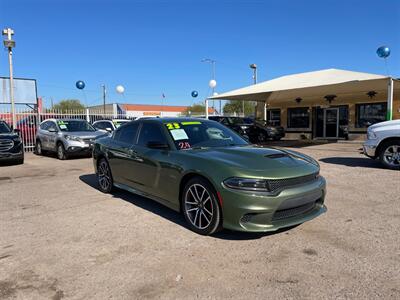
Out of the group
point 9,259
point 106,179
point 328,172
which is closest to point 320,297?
point 9,259

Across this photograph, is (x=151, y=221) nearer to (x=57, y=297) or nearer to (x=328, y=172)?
(x=57, y=297)

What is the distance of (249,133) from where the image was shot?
20.9m

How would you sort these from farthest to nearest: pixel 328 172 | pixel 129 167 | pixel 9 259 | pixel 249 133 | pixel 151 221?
1. pixel 249 133
2. pixel 328 172
3. pixel 129 167
4. pixel 151 221
5. pixel 9 259

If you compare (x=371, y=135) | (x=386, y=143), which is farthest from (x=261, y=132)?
(x=386, y=143)

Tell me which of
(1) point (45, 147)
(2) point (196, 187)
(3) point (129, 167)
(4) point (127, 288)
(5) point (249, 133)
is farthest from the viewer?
(5) point (249, 133)

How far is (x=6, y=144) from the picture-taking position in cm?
1105

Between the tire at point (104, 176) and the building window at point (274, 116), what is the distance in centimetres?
1976

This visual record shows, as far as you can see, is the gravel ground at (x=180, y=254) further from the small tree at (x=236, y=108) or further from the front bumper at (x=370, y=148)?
the small tree at (x=236, y=108)

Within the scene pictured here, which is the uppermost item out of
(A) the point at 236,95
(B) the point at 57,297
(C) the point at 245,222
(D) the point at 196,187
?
(A) the point at 236,95

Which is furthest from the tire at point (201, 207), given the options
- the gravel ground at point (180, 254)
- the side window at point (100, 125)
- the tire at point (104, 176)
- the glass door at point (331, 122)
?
the glass door at point (331, 122)

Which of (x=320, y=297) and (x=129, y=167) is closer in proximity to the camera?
(x=320, y=297)

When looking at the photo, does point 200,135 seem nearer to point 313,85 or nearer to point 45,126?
point 313,85

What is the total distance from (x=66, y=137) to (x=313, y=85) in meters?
10.2

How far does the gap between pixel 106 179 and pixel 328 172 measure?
550cm
